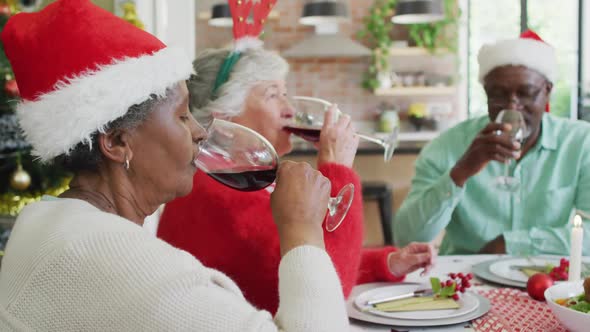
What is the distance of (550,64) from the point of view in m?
2.29

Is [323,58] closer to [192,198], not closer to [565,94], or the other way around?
[565,94]

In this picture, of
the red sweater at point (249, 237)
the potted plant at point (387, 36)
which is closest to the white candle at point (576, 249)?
the red sweater at point (249, 237)

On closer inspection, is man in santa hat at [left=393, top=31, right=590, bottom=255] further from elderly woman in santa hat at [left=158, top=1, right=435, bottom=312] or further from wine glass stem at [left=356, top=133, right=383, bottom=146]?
elderly woman in santa hat at [left=158, top=1, right=435, bottom=312]

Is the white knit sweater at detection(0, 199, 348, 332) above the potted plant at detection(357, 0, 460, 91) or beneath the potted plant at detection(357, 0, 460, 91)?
beneath

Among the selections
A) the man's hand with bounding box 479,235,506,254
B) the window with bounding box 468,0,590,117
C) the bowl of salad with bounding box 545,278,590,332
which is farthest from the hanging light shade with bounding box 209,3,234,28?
the bowl of salad with bounding box 545,278,590,332

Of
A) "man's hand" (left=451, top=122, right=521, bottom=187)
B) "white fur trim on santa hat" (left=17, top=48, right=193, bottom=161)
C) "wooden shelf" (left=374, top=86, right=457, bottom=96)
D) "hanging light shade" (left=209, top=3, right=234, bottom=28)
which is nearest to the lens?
"white fur trim on santa hat" (left=17, top=48, right=193, bottom=161)

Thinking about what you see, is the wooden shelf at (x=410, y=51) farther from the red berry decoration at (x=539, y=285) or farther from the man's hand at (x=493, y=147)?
the red berry decoration at (x=539, y=285)

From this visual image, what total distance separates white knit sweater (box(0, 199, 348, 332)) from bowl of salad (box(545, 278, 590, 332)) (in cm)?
50

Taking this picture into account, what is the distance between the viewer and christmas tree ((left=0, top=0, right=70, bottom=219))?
7.69ft

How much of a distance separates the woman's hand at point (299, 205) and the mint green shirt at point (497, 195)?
1116mm

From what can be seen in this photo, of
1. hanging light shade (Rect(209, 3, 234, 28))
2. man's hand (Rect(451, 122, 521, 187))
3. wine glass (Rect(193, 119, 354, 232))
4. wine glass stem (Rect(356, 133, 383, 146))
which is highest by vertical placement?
hanging light shade (Rect(209, 3, 234, 28))

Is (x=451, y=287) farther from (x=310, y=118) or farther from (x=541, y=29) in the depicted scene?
(x=541, y=29)

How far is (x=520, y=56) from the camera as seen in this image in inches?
88.0

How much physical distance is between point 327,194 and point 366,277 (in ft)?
2.25
